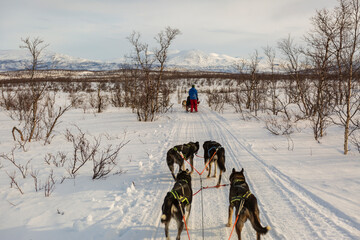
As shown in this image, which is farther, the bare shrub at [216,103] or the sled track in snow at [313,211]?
the bare shrub at [216,103]

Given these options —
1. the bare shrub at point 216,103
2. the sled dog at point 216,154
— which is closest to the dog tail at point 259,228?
the sled dog at point 216,154

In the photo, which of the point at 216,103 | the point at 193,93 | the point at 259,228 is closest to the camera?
the point at 259,228

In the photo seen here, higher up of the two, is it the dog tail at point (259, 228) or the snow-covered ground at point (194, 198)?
the dog tail at point (259, 228)

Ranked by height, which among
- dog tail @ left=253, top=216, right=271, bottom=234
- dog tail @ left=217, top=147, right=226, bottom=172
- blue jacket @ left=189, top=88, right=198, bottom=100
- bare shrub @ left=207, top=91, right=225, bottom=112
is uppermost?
blue jacket @ left=189, top=88, right=198, bottom=100

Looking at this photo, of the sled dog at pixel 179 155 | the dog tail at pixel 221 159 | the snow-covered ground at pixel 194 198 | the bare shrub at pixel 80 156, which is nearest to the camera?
the snow-covered ground at pixel 194 198

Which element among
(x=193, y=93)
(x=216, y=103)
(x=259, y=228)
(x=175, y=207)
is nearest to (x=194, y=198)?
(x=175, y=207)

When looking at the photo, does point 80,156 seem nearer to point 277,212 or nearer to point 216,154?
point 216,154

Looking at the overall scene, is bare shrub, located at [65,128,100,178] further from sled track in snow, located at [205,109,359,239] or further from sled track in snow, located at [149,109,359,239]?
sled track in snow, located at [205,109,359,239]

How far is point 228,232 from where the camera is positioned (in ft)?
9.70

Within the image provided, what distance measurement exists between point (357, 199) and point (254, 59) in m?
13.3

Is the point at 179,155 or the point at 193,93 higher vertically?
the point at 193,93

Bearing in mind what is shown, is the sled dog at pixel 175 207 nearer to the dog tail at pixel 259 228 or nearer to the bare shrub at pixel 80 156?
the dog tail at pixel 259 228

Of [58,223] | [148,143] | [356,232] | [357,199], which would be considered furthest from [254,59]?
[58,223]

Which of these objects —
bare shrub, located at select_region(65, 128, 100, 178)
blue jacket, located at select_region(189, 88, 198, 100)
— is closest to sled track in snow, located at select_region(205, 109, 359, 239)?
bare shrub, located at select_region(65, 128, 100, 178)
